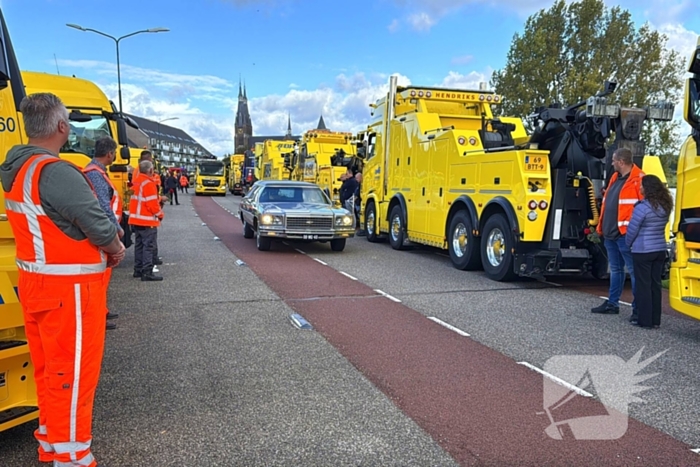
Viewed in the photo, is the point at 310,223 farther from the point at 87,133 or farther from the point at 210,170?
the point at 210,170

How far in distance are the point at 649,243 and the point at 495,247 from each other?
313cm

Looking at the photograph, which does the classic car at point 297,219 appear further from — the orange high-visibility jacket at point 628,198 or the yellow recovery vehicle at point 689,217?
the yellow recovery vehicle at point 689,217

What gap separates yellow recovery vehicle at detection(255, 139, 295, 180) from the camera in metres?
32.1

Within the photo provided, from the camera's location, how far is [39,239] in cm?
275

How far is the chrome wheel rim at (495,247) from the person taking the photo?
30.0 feet

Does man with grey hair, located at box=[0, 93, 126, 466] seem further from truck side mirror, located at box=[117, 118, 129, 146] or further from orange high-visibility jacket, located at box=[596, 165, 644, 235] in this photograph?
truck side mirror, located at box=[117, 118, 129, 146]

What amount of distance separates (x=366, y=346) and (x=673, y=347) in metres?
3.23

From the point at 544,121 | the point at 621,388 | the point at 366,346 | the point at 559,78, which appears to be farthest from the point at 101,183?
the point at 559,78

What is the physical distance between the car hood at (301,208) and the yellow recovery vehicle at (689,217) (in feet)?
23.5

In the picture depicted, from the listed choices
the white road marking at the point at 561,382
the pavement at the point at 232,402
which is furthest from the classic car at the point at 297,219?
the white road marking at the point at 561,382

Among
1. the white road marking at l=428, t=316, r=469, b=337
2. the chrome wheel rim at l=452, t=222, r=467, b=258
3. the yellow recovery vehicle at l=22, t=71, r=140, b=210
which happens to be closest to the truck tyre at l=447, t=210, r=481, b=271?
the chrome wheel rim at l=452, t=222, r=467, b=258

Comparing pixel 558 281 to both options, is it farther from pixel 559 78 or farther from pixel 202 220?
pixel 559 78

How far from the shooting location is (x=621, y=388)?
4645 millimetres

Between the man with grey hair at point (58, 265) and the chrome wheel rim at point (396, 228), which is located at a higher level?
the man with grey hair at point (58, 265)
